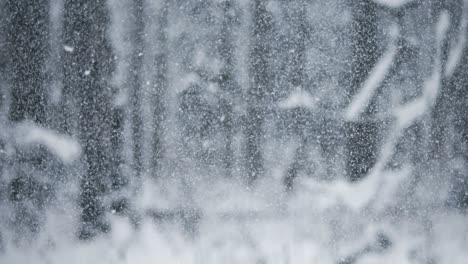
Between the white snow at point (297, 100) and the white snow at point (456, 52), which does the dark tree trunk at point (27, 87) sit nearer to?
the white snow at point (297, 100)

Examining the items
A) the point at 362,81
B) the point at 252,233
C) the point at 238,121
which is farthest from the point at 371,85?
the point at 252,233

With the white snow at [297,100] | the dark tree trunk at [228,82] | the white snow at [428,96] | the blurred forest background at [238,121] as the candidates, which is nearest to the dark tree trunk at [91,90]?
the blurred forest background at [238,121]

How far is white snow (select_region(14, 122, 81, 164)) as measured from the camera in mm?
753

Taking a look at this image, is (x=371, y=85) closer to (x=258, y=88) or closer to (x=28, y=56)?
(x=258, y=88)

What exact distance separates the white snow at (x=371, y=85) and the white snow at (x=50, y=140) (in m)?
0.53

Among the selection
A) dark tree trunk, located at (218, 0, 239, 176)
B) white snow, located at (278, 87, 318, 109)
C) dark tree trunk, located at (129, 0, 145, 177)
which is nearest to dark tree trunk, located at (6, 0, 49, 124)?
dark tree trunk, located at (129, 0, 145, 177)

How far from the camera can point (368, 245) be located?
2.53 feet

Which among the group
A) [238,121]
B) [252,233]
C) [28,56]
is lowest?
[252,233]

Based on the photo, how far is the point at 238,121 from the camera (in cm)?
76

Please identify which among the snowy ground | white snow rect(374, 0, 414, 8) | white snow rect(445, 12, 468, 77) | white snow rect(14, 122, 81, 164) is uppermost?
white snow rect(374, 0, 414, 8)

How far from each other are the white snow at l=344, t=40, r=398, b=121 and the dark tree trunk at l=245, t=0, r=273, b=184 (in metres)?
0.16

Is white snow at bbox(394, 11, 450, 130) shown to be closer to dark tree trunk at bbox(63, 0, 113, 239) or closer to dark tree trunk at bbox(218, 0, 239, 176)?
dark tree trunk at bbox(218, 0, 239, 176)

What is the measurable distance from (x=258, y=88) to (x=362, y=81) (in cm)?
20

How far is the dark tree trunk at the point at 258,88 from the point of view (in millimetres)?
742
